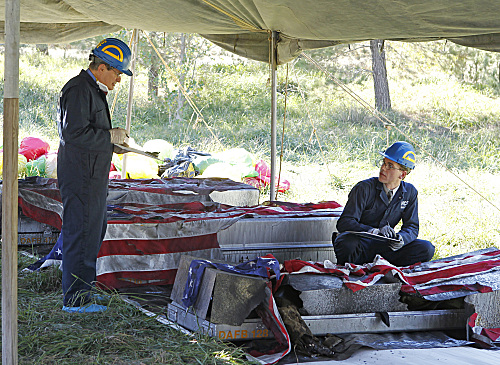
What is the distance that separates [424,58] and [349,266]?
533 inches

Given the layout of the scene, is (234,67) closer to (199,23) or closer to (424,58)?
(424,58)

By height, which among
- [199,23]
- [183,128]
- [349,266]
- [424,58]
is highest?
[424,58]

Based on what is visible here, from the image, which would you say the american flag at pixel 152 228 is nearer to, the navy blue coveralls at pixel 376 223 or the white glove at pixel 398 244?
the navy blue coveralls at pixel 376 223

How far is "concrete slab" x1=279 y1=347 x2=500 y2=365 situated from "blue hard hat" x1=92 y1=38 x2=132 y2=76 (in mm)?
2141

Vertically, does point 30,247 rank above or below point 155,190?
below

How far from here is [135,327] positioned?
3336 mm

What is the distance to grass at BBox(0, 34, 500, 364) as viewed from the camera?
10.3ft

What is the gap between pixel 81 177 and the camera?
348cm

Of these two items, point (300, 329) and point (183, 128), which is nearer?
point (300, 329)

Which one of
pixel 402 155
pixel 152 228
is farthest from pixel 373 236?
pixel 152 228

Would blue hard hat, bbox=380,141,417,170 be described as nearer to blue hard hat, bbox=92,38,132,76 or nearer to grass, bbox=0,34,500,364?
grass, bbox=0,34,500,364

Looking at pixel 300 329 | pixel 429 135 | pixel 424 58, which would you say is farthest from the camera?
pixel 424 58

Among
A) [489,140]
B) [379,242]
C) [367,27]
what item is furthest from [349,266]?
[489,140]

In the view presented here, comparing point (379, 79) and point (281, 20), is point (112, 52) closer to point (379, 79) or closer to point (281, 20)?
point (281, 20)
